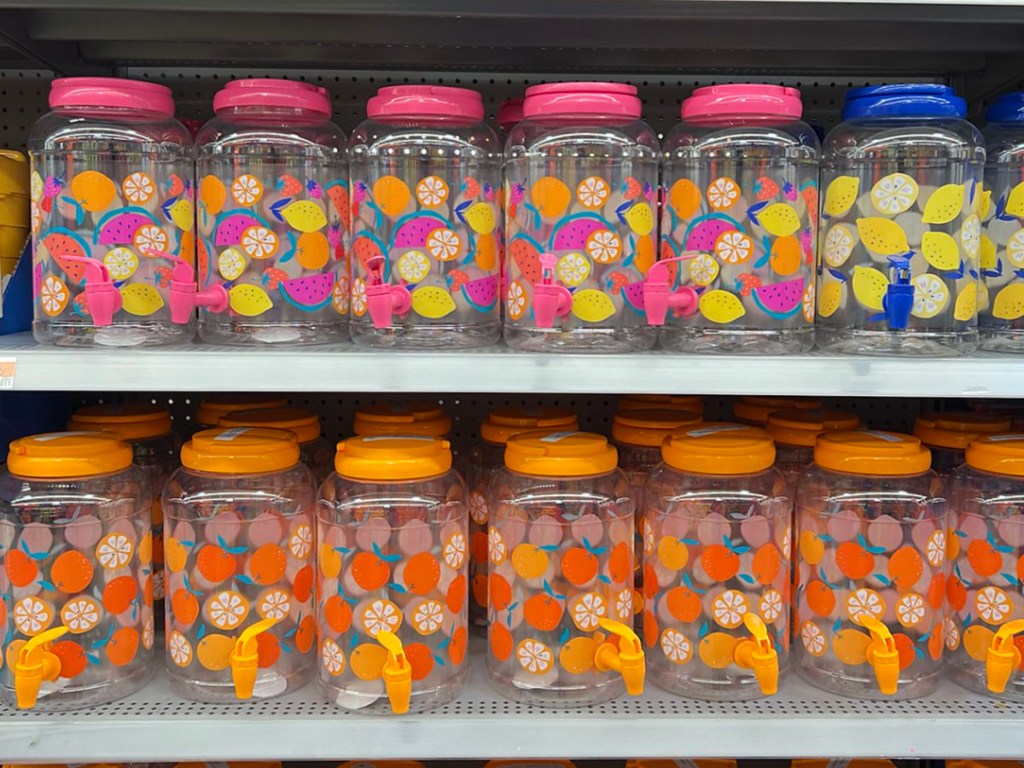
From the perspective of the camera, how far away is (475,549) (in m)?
1.26

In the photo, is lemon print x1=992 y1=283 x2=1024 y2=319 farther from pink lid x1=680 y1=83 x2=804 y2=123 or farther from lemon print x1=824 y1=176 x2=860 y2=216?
→ pink lid x1=680 y1=83 x2=804 y2=123

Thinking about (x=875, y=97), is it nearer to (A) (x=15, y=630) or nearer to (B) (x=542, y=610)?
(B) (x=542, y=610)

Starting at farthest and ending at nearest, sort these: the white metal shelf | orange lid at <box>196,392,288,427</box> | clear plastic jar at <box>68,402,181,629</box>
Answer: orange lid at <box>196,392,288,427</box>
clear plastic jar at <box>68,402,181,629</box>
the white metal shelf

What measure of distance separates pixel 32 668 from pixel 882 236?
117cm

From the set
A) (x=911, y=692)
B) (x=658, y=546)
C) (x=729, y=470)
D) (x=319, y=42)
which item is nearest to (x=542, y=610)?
(x=658, y=546)

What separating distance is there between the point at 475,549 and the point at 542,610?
7.7 inches

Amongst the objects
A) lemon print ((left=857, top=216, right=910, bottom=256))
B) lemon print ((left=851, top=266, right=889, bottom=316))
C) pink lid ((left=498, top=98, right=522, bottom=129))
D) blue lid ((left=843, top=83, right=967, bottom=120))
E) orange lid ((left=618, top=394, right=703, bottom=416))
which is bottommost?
orange lid ((left=618, top=394, right=703, bottom=416))

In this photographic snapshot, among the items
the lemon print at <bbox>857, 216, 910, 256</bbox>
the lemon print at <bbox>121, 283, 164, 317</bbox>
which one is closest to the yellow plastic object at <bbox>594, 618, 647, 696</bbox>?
the lemon print at <bbox>857, 216, 910, 256</bbox>

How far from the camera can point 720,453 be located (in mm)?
1087

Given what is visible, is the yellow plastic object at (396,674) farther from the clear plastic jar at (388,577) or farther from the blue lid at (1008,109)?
the blue lid at (1008,109)

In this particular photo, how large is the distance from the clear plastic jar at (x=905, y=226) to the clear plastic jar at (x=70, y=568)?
983 millimetres

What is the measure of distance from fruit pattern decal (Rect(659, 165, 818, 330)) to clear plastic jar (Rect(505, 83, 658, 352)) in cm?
7

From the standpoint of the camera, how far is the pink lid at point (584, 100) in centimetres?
106

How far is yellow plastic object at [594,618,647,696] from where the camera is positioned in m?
1.01
